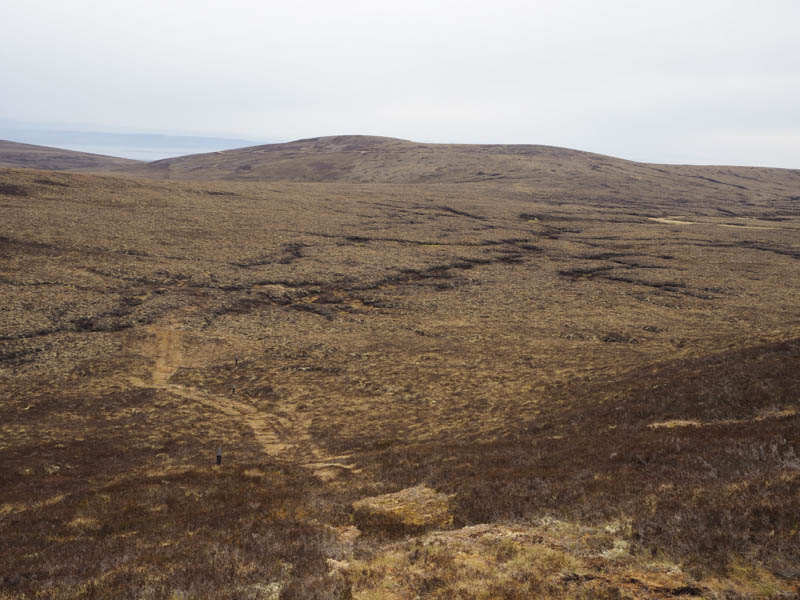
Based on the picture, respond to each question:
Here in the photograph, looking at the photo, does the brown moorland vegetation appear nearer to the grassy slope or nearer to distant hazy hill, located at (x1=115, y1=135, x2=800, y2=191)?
the grassy slope

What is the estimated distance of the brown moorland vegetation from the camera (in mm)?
7875

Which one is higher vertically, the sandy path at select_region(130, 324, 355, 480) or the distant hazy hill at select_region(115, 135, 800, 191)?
the distant hazy hill at select_region(115, 135, 800, 191)

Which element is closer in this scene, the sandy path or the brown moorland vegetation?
the brown moorland vegetation

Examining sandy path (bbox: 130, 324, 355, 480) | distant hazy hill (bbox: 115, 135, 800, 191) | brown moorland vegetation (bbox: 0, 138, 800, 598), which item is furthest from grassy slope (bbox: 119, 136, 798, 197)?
sandy path (bbox: 130, 324, 355, 480)

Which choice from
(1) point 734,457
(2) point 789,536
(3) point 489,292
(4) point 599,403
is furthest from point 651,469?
(3) point 489,292

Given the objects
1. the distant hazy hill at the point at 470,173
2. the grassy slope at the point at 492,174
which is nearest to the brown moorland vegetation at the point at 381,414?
the grassy slope at the point at 492,174

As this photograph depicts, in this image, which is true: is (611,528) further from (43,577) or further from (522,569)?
(43,577)

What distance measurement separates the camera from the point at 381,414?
936 inches

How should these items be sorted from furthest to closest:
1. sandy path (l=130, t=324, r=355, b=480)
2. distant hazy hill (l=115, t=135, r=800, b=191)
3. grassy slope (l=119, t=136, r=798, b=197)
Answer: distant hazy hill (l=115, t=135, r=800, b=191)
grassy slope (l=119, t=136, r=798, b=197)
sandy path (l=130, t=324, r=355, b=480)

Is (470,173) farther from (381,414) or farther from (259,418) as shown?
(259,418)

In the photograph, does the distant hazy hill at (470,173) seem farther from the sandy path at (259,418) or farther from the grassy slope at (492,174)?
the sandy path at (259,418)

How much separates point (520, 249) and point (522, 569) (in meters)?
65.3

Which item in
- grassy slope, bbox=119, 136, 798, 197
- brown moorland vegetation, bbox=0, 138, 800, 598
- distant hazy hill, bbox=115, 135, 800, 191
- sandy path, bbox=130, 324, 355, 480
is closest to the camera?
brown moorland vegetation, bbox=0, 138, 800, 598

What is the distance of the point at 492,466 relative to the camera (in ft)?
46.5
